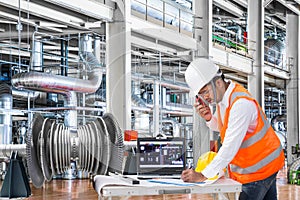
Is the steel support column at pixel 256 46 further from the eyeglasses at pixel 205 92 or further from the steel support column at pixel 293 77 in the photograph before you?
the eyeglasses at pixel 205 92

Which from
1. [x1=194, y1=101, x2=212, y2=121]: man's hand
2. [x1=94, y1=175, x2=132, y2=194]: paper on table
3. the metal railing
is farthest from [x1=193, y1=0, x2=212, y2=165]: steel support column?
[x1=94, y1=175, x2=132, y2=194]: paper on table

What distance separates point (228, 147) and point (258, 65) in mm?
12748

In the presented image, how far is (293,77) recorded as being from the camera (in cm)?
1884

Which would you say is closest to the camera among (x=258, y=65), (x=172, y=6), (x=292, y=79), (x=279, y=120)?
(x=172, y=6)

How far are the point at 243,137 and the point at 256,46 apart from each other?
1272 centimetres

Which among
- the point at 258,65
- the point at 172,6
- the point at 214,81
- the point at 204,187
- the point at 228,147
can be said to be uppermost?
the point at 172,6

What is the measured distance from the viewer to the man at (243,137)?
10.1 ft

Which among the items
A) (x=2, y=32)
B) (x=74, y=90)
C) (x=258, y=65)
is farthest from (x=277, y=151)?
(x=258, y=65)

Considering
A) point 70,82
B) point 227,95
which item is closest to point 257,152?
point 227,95

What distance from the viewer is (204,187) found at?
3113 millimetres

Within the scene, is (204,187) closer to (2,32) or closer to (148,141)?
(148,141)

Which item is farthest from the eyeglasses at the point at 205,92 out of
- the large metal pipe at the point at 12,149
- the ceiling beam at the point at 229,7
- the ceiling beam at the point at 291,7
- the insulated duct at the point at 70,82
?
the ceiling beam at the point at 291,7

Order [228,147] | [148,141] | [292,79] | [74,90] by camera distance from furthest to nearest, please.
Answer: [292,79] < [74,90] < [148,141] < [228,147]

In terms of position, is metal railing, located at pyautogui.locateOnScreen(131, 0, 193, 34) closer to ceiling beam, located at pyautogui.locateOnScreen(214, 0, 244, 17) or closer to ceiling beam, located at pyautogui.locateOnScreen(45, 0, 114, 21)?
ceiling beam, located at pyautogui.locateOnScreen(45, 0, 114, 21)
